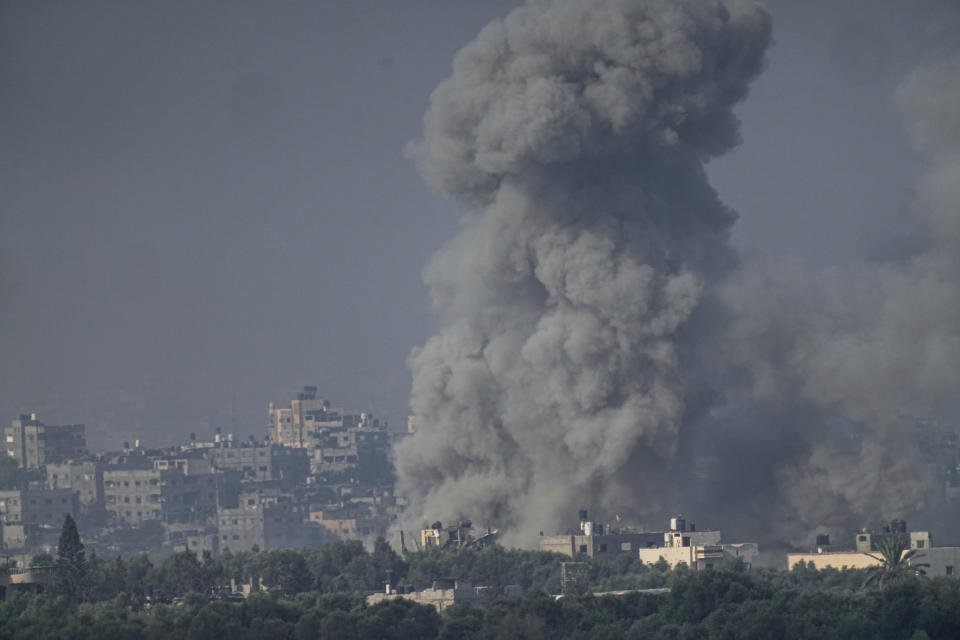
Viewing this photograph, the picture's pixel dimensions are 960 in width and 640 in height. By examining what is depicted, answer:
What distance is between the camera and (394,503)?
549 feet

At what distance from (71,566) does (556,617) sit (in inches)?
771

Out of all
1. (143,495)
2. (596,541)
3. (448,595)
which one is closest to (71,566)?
(448,595)

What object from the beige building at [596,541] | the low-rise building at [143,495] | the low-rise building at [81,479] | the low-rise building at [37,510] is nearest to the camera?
the beige building at [596,541]

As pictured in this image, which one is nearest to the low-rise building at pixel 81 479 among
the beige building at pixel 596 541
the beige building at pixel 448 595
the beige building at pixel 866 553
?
the beige building at pixel 596 541

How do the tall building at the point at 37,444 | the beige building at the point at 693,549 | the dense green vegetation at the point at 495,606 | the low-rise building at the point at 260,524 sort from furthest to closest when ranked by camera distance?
1. the tall building at the point at 37,444
2. the low-rise building at the point at 260,524
3. the beige building at the point at 693,549
4. the dense green vegetation at the point at 495,606

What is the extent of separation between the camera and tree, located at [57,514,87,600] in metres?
87.4

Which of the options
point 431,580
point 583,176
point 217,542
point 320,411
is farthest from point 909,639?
point 320,411

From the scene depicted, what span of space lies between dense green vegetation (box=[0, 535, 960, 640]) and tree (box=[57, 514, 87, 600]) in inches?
2.7

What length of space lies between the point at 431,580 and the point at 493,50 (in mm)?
19927

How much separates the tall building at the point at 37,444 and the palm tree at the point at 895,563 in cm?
9647

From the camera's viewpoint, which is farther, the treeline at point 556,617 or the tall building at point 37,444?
the tall building at point 37,444

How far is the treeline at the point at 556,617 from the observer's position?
7194cm

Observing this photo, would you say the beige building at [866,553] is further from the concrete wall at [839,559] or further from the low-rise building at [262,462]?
the low-rise building at [262,462]

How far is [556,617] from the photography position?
7612 cm
